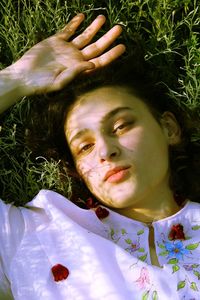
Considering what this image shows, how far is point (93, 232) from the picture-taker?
2.05 meters

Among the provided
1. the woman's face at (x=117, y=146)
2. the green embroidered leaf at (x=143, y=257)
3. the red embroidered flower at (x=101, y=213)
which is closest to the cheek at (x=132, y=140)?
the woman's face at (x=117, y=146)

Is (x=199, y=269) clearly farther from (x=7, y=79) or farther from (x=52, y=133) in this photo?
(x=7, y=79)

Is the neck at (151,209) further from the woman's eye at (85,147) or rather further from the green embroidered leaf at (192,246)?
the woman's eye at (85,147)

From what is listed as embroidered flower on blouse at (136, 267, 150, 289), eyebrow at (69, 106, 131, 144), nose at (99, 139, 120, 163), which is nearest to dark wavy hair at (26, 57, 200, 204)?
eyebrow at (69, 106, 131, 144)

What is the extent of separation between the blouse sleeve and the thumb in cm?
47

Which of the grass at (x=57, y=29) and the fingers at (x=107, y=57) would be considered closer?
the fingers at (x=107, y=57)

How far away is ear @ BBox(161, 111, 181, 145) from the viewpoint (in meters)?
2.23

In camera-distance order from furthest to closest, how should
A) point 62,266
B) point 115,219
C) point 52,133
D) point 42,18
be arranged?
point 42,18 < point 52,133 < point 115,219 < point 62,266

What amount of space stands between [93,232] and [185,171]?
466mm

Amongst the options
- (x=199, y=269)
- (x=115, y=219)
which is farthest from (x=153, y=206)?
(x=199, y=269)

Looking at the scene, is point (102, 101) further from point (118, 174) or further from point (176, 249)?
point (176, 249)

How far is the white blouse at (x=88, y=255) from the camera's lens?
1.92 meters

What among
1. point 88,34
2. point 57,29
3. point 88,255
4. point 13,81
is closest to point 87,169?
point 88,255

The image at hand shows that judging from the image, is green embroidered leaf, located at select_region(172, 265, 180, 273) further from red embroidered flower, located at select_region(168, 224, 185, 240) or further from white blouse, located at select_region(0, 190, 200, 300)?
red embroidered flower, located at select_region(168, 224, 185, 240)
